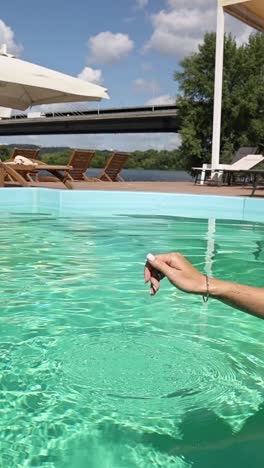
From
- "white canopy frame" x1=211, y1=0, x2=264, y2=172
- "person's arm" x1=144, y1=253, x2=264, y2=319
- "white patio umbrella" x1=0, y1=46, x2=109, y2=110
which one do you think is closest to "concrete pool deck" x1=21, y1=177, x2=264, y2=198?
"white canopy frame" x1=211, y1=0, x2=264, y2=172

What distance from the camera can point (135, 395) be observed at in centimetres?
200

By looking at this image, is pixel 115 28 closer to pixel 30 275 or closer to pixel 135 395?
pixel 30 275

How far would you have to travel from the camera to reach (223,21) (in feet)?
40.4

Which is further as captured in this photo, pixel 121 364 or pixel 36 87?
pixel 36 87

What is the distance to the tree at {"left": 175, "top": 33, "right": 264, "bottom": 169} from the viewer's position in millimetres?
17828

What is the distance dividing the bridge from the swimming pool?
27989 millimetres

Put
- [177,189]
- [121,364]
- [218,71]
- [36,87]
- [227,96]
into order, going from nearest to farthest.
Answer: [121,364] → [36,87] → [177,189] → [218,71] → [227,96]

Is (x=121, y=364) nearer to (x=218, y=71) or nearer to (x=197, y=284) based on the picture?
(x=197, y=284)

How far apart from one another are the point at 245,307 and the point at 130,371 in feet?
2.98

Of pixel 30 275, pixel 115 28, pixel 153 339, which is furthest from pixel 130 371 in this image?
pixel 115 28

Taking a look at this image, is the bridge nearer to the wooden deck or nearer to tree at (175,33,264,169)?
tree at (175,33,264,169)

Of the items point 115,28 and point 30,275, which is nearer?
point 30,275

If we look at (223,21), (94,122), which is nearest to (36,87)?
(223,21)

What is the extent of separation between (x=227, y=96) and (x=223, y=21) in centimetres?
569
